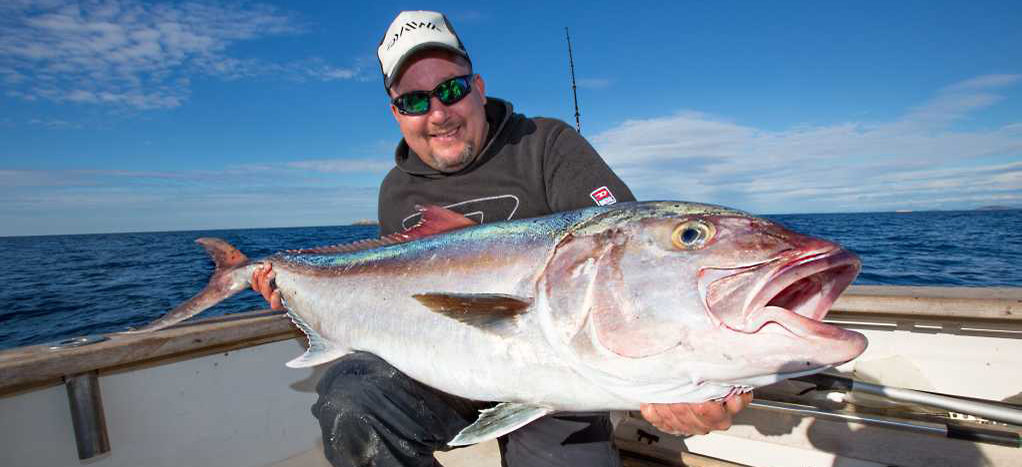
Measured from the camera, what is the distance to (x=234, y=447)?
3.33 metres

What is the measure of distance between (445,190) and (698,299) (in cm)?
212

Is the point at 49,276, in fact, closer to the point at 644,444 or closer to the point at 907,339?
the point at 644,444

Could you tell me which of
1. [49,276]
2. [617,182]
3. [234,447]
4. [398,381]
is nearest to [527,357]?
[398,381]

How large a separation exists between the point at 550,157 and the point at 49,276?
86.5ft

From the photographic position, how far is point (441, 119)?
3158mm

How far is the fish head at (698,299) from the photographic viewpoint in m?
1.40

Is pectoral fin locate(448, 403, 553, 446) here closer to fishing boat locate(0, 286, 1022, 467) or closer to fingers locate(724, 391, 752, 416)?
fingers locate(724, 391, 752, 416)

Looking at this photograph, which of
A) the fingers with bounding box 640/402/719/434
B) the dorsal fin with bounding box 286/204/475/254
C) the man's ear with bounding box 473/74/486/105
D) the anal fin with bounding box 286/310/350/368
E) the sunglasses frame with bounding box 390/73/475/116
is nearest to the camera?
the fingers with bounding box 640/402/719/434

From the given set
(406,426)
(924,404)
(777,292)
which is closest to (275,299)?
(406,426)

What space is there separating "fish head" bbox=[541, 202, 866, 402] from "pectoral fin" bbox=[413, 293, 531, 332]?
16 centimetres

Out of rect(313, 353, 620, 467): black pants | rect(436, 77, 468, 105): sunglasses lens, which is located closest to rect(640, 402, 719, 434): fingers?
rect(313, 353, 620, 467): black pants

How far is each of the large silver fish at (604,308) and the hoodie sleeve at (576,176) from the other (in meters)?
0.77

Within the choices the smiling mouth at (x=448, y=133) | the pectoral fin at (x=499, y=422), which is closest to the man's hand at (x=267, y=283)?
the smiling mouth at (x=448, y=133)

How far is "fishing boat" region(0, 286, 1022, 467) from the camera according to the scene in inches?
106
